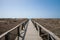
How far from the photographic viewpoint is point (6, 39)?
4172mm

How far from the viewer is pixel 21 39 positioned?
7711mm

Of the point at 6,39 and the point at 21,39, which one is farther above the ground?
the point at 6,39

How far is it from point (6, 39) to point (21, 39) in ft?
11.8

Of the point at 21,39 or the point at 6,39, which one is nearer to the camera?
the point at 6,39
